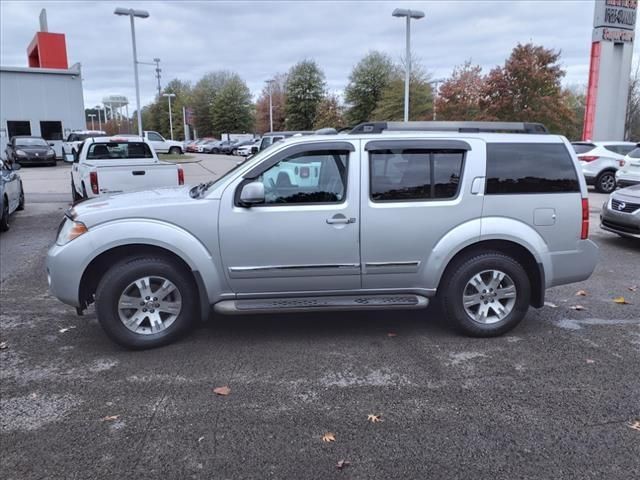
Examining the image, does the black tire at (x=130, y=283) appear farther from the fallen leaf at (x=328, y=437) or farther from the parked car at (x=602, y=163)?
the parked car at (x=602, y=163)

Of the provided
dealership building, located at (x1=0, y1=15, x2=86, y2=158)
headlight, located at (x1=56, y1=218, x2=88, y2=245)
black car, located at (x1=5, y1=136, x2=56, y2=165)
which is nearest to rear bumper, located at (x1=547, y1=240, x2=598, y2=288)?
headlight, located at (x1=56, y1=218, x2=88, y2=245)

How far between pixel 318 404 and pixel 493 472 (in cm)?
124

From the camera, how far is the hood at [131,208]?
15.1ft

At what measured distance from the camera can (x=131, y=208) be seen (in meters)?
4.61

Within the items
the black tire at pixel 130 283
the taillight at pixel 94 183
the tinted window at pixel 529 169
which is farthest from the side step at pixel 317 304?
the taillight at pixel 94 183

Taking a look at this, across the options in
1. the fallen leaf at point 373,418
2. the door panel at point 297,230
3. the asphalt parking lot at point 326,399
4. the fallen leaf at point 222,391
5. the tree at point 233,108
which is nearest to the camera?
the asphalt parking lot at point 326,399

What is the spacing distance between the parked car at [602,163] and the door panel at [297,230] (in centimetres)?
1482

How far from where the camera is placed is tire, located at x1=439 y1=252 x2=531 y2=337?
489 centimetres

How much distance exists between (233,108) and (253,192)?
70.3 metres

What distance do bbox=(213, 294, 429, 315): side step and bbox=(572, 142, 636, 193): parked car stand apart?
47.8 feet

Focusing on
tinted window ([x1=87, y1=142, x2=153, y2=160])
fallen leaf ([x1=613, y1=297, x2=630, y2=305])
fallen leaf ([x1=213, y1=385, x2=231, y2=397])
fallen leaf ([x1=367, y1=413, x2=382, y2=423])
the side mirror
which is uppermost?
tinted window ([x1=87, y1=142, x2=153, y2=160])

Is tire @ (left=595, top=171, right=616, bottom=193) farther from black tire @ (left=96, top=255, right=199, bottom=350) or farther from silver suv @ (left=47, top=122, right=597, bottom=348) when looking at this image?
black tire @ (left=96, top=255, right=199, bottom=350)

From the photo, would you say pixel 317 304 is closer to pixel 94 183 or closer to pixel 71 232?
pixel 71 232

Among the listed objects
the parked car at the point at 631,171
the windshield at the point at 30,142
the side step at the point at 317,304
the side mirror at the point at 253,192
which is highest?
the windshield at the point at 30,142
